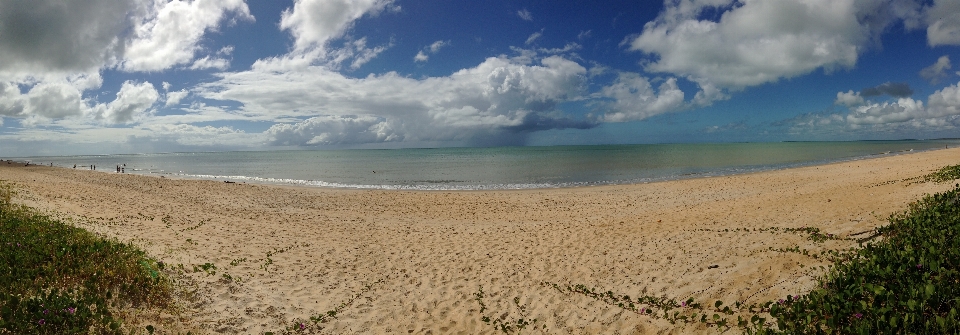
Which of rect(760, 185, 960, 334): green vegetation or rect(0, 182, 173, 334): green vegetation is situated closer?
rect(760, 185, 960, 334): green vegetation

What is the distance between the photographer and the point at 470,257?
1286 centimetres

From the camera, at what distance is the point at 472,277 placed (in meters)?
10.9

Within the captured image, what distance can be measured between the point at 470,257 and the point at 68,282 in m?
8.68

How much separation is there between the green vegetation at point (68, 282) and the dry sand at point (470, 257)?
3.19 feet

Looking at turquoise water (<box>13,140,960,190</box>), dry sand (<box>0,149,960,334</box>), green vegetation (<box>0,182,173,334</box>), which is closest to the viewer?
green vegetation (<box>0,182,173,334</box>)

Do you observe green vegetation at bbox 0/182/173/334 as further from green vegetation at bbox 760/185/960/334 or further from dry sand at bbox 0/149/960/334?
green vegetation at bbox 760/185/960/334

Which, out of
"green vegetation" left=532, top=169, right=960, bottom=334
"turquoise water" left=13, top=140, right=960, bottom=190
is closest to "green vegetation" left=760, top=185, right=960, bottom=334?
"green vegetation" left=532, top=169, right=960, bottom=334

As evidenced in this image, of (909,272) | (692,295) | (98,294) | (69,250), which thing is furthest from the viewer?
(692,295)

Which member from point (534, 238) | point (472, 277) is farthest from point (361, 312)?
point (534, 238)

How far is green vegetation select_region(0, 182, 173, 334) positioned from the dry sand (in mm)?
972

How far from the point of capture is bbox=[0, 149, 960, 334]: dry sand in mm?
8062

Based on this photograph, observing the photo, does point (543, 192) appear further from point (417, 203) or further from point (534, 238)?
point (534, 238)

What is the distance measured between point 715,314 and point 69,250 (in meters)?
10.9

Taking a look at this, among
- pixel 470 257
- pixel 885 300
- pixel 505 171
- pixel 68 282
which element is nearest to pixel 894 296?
pixel 885 300
